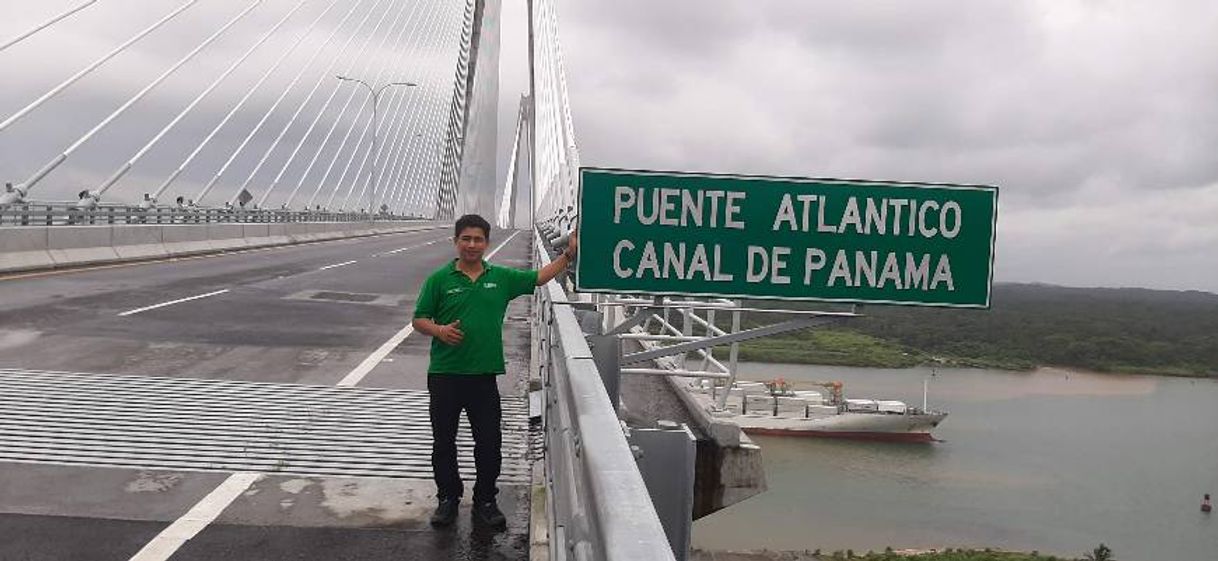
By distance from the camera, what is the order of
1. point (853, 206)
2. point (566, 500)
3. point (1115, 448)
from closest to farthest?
point (566, 500), point (853, 206), point (1115, 448)

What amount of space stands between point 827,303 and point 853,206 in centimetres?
49

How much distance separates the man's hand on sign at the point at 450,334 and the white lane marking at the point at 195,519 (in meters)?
1.44

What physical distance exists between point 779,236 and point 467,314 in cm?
150

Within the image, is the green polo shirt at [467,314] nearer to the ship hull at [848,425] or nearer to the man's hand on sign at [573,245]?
the man's hand on sign at [573,245]

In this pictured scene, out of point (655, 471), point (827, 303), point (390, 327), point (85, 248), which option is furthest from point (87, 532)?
point (85, 248)

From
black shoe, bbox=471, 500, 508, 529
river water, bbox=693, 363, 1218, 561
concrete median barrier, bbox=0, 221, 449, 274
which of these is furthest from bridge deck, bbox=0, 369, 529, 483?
river water, bbox=693, 363, 1218, 561

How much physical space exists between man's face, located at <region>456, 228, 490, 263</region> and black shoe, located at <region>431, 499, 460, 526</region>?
117 centimetres

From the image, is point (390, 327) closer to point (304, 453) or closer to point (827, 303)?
point (304, 453)

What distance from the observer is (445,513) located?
196 inches

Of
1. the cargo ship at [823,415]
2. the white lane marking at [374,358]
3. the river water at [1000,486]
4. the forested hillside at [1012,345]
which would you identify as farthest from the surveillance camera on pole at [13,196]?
the forested hillside at [1012,345]

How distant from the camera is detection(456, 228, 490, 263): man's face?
4777mm

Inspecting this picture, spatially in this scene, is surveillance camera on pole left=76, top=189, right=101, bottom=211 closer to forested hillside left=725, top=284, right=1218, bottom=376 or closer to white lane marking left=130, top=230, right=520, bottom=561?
white lane marking left=130, top=230, right=520, bottom=561

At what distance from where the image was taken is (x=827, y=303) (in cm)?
505

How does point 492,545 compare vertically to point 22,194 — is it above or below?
below
